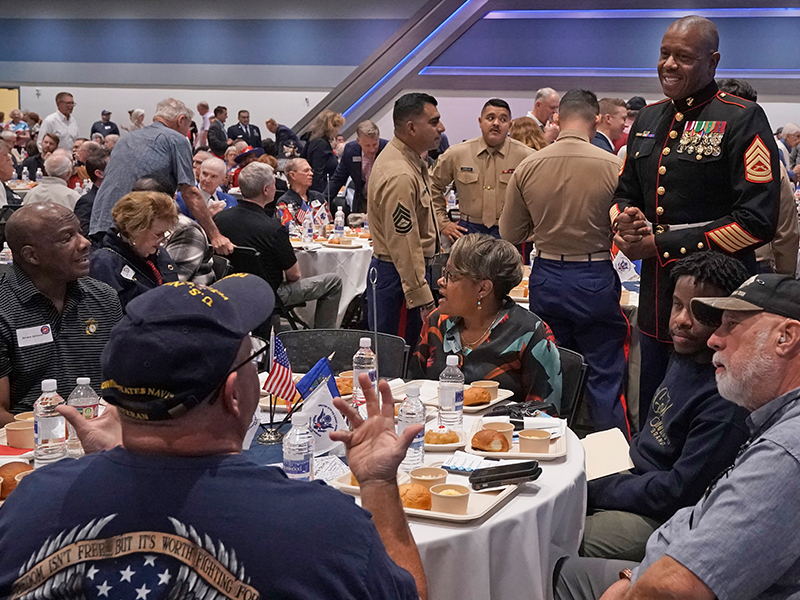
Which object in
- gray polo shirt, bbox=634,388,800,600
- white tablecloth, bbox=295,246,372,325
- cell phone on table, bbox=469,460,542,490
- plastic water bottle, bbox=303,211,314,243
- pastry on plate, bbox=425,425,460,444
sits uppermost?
gray polo shirt, bbox=634,388,800,600

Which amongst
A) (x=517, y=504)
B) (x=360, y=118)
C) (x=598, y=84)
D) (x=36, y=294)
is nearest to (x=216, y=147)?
(x=360, y=118)

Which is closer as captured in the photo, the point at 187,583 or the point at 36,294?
the point at 187,583

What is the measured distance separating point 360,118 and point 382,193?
38.4ft

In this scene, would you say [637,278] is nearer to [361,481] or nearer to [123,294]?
[123,294]

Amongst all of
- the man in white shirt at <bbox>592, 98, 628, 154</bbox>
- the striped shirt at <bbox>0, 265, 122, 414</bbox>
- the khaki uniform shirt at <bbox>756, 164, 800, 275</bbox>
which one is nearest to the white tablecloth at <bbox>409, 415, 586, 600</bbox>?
the striped shirt at <bbox>0, 265, 122, 414</bbox>

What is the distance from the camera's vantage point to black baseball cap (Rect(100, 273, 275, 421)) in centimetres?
118

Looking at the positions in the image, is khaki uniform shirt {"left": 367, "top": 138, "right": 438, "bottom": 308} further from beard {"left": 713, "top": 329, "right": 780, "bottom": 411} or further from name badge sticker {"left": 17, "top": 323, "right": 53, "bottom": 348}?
beard {"left": 713, "top": 329, "right": 780, "bottom": 411}

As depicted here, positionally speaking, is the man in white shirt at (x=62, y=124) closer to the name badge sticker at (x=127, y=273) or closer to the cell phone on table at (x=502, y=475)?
the name badge sticker at (x=127, y=273)

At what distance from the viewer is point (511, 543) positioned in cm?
196

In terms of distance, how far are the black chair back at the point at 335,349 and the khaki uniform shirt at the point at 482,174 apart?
2.38 m

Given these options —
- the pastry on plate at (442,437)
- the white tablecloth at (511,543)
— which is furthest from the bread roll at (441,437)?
the white tablecloth at (511,543)

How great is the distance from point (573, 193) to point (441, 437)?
2.01m

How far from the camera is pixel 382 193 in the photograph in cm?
421

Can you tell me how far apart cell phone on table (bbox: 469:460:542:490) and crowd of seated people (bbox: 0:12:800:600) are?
311 millimetres
